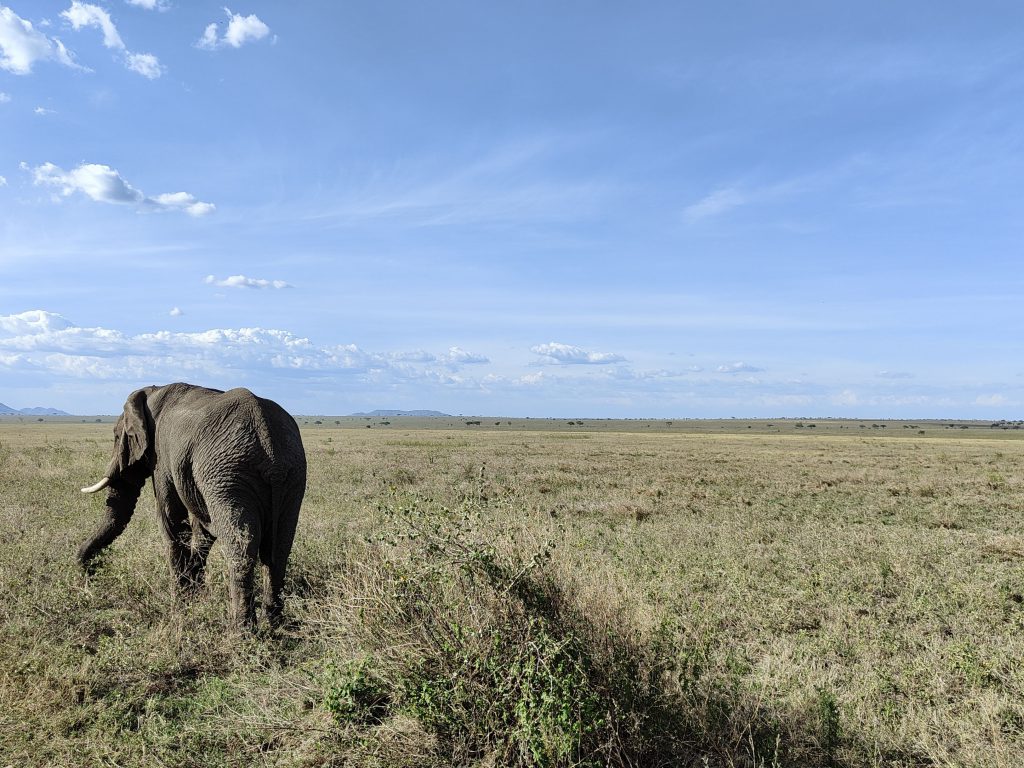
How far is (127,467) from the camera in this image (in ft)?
29.6

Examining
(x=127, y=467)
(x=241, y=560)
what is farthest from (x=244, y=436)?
(x=127, y=467)

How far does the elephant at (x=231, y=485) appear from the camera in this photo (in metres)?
6.96

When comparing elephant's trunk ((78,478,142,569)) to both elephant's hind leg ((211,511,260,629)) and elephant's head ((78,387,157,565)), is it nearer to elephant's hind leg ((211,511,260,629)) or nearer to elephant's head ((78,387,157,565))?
elephant's head ((78,387,157,565))

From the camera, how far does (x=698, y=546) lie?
39.3 ft

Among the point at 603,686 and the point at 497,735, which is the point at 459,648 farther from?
the point at 603,686

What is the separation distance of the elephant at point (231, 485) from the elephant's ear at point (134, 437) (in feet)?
0.09

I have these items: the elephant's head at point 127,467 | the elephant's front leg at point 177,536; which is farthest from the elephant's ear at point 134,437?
the elephant's front leg at point 177,536

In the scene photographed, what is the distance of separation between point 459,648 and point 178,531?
17.9 ft

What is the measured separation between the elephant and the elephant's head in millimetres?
38

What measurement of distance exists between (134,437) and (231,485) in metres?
2.72

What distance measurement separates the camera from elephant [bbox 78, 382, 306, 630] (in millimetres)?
6961

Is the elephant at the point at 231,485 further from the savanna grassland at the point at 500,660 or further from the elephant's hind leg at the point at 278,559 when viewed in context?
the savanna grassland at the point at 500,660

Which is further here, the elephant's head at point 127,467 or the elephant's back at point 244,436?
the elephant's head at point 127,467

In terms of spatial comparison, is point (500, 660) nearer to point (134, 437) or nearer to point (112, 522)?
point (134, 437)
